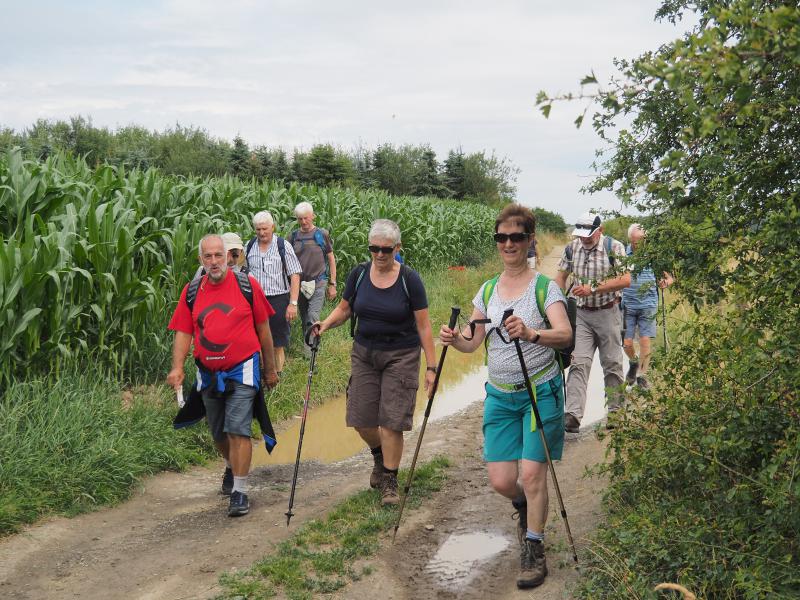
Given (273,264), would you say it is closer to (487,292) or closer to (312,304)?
(312,304)

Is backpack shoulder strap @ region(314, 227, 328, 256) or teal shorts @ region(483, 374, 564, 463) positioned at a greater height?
backpack shoulder strap @ region(314, 227, 328, 256)

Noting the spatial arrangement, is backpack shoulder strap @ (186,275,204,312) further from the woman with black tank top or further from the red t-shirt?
the woman with black tank top

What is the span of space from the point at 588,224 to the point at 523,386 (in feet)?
10.6

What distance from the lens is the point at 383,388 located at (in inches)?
241

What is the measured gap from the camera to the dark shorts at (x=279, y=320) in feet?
31.6

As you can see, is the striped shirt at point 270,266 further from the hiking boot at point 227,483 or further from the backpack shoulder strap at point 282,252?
the hiking boot at point 227,483

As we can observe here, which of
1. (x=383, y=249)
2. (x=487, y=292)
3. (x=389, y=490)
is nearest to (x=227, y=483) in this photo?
(x=389, y=490)

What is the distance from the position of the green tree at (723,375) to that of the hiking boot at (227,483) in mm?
3233

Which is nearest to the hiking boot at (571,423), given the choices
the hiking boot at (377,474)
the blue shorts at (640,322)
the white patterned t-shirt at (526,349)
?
the blue shorts at (640,322)

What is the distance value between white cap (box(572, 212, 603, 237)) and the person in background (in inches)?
158

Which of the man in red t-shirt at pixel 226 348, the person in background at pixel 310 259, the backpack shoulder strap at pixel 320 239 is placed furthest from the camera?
the backpack shoulder strap at pixel 320 239

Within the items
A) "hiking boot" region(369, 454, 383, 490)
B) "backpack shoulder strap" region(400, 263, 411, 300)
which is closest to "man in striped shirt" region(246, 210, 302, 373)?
"hiking boot" region(369, 454, 383, 490)

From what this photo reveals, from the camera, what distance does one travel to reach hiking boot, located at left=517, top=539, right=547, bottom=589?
15.1 feet

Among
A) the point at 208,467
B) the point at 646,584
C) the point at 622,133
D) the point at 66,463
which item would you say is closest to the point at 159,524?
the point at 66,463
